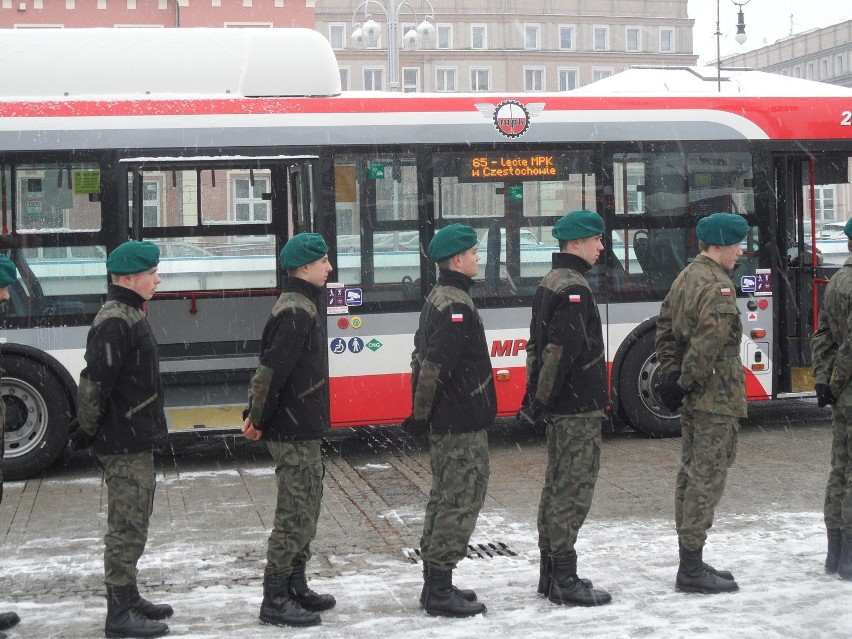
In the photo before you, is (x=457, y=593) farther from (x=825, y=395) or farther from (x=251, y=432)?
(x=825, y=395)

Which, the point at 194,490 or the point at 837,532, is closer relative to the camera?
the point at 837,532

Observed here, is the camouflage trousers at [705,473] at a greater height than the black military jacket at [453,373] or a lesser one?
lesser

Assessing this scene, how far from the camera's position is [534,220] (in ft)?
34.1

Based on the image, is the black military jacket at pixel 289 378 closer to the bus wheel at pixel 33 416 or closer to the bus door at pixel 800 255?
the bus wheel at pixel 33 416

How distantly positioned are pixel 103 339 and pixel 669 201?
20.9ft

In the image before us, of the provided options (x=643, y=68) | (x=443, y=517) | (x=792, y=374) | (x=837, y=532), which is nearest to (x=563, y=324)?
(x=443, y=517)

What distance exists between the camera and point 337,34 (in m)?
78.4

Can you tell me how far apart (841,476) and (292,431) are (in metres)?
2.85

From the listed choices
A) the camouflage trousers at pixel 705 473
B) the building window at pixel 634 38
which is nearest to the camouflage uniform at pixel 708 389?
the camouflage trousers at pixel 705 473

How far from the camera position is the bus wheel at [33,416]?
954cm

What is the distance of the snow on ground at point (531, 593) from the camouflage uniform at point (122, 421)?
1.47ft

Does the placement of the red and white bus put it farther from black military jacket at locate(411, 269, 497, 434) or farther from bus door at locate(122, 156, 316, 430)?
black military jacket at locate(411, 269, 497, 434)

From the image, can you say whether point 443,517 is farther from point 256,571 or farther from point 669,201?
point 669,201

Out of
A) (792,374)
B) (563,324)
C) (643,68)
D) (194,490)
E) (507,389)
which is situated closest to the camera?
(563,324)
